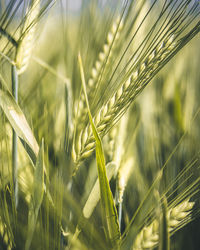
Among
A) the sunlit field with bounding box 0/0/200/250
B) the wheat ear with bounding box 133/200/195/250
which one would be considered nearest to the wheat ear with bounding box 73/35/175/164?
the sunlit field with bounding box 0/0/200/250

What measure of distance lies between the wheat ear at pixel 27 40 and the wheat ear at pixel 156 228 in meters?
0.25

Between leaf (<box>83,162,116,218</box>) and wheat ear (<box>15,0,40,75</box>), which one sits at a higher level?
wheat ear (<box>15,0,40,75</box>)

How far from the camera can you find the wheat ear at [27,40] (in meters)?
0.29

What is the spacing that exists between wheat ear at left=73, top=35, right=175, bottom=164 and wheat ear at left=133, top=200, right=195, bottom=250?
0.37ft

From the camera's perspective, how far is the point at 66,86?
349 millimetres

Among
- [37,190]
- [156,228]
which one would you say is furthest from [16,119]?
[156,228]

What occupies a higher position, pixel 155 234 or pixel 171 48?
pixel 171 48

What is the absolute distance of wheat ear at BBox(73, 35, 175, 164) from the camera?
0.26 metres

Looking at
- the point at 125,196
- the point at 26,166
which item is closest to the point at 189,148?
the point at 125,196

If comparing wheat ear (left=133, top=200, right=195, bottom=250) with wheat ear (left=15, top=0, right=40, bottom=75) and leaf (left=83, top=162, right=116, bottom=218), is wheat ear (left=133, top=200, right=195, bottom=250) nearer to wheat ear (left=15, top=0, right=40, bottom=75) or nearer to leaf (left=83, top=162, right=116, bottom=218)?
leaf (left=83, top=162, right=116, bottom=218)

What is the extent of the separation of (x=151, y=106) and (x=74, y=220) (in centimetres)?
30

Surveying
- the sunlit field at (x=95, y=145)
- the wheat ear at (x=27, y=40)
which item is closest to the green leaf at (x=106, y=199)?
the sunlit field at (x=95, y=145)

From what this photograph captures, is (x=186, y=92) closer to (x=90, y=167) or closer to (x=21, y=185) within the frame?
(x=90, y=167)

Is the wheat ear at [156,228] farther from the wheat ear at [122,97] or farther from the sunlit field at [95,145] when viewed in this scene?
the wheat ear at [122,97]
